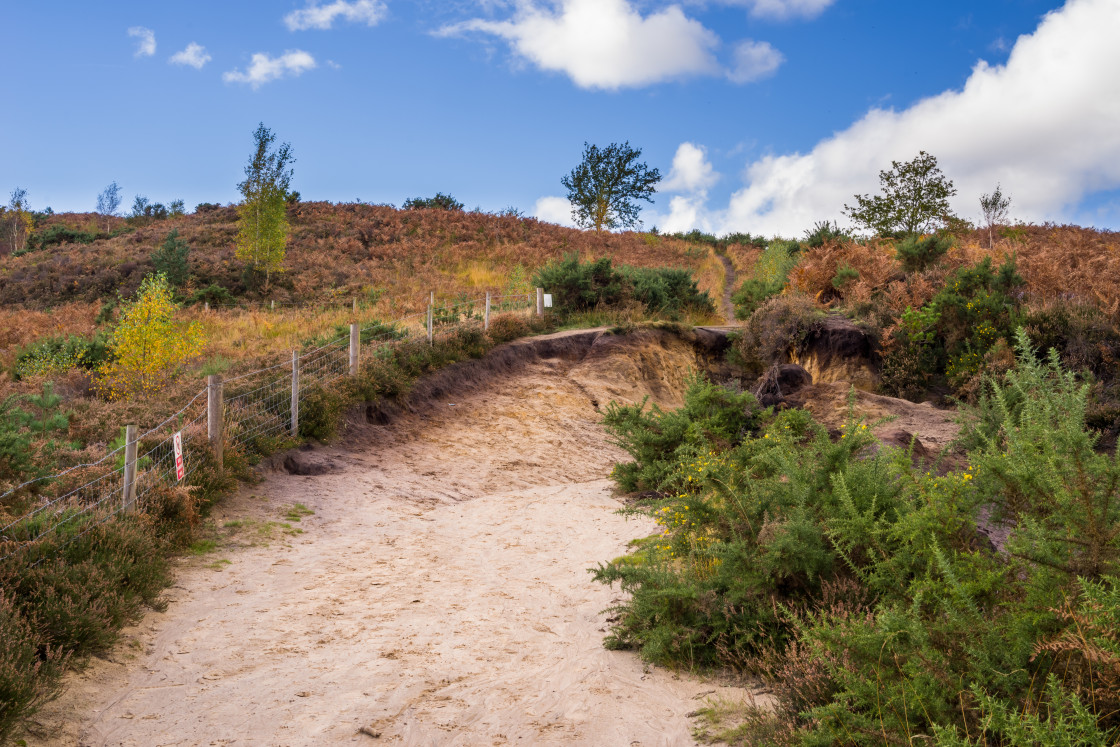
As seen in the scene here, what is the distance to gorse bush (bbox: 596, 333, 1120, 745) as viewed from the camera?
2936mm

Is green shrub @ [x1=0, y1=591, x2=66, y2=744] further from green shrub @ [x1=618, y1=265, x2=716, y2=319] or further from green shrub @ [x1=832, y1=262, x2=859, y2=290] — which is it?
green shrub @ [x1=618, y1=265, x2=716, y2=319]

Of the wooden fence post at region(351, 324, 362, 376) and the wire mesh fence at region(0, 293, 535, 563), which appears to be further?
the wooden fence post at region(351, 324, 362, 376)

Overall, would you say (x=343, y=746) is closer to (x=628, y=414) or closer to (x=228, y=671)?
(x=228, y=671)

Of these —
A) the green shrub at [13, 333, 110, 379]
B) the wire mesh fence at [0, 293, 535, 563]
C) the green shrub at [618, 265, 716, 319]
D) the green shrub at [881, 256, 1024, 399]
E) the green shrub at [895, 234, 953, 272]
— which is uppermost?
the green shrub at [895, 234, 953, 272]

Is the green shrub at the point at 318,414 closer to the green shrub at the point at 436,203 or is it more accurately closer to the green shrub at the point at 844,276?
the green shrub at the point at 844,276

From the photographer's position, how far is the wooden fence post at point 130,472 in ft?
23.5

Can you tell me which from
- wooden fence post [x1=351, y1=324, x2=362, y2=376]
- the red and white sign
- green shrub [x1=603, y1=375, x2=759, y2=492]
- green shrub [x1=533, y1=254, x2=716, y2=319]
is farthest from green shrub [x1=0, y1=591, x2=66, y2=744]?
green shrub [x1=533, y1=254, x2=716, y2=319]

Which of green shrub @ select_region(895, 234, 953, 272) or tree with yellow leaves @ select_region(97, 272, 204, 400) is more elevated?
green shrub @ select_region(895, 234, 953, 272)

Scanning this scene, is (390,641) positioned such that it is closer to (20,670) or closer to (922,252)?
(20,670)

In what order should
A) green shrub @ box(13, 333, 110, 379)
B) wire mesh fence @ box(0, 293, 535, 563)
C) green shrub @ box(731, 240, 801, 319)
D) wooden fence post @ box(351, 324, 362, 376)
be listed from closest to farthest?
wire mesh fence @ box(0, 293, 535, 563), wooden fence post @ box(351, 324, 362, 376), green shrub @ box(13, 333, 110, 379), green shrub @ box(731, 240, 801, 319)

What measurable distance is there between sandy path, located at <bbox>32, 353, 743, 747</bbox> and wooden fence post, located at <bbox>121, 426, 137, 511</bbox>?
0.87 meters

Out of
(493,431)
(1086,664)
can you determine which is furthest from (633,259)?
(1086,664)

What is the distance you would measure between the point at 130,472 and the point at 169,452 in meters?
1.51

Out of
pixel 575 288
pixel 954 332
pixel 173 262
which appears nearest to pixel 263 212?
pixel 173 262
